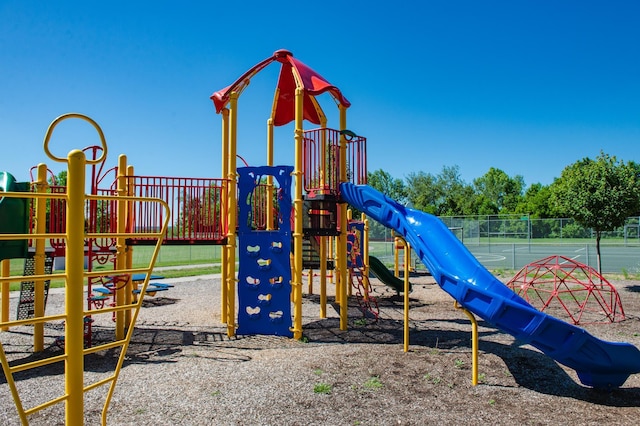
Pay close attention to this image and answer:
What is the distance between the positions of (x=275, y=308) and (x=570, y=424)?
5.29m

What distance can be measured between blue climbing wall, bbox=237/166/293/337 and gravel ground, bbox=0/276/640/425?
0.35 meters

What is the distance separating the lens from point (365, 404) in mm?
5109

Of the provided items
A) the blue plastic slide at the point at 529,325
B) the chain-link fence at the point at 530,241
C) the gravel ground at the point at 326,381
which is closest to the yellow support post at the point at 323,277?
the gravel ground at the point at 326,381

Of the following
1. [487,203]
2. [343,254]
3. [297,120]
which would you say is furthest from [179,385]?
[487,203]

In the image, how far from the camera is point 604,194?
574 inches

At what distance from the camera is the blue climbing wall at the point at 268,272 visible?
8.59 metres

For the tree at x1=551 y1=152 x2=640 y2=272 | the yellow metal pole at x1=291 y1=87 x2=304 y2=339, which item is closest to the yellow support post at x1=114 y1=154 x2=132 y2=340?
the yellow metal pole at x1=291 y1=87 x2=304 y2=339

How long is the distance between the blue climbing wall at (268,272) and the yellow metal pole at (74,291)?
6.14 metres

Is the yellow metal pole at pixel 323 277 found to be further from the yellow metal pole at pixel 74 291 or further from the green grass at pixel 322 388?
the yellow metal pole at pixel 74 291

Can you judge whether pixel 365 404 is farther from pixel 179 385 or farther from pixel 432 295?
pixel 432 295

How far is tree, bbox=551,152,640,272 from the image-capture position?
1446cm

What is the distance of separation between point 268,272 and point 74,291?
624 cm

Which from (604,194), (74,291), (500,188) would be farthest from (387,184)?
(74,291)

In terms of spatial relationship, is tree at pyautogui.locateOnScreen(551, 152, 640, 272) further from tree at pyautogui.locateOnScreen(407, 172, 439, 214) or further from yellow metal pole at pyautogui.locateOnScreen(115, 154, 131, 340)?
tree at pyautogui.locateOnScreen(407, 172, 439, 214)
